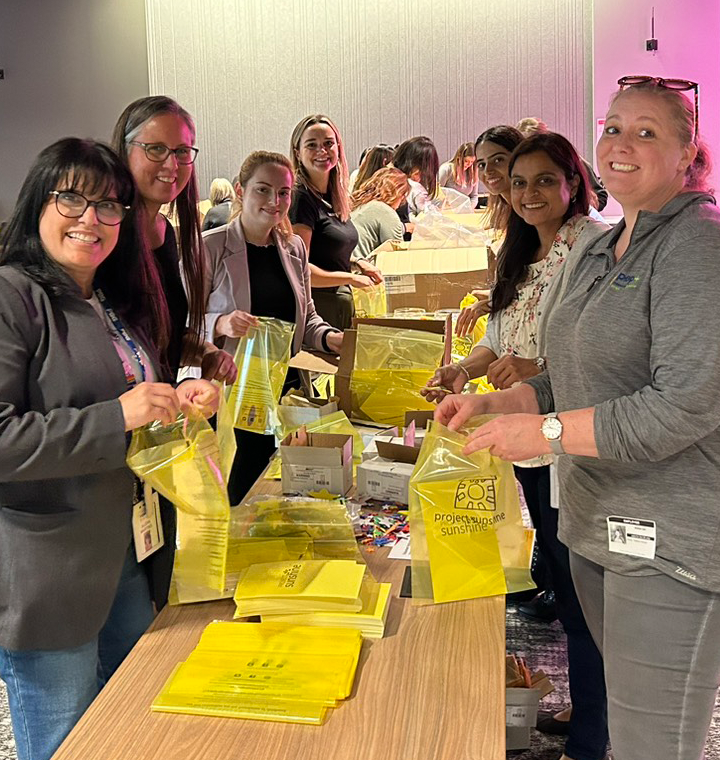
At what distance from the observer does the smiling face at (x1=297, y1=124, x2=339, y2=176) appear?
3602 mm

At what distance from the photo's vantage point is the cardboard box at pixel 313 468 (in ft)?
7.13

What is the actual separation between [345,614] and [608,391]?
585 millimetres

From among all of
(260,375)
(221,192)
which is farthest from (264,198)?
(221,192)

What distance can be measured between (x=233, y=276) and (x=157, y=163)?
720 millimetres

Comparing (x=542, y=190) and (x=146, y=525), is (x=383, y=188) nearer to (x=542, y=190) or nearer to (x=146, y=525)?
(x=542, y=190)

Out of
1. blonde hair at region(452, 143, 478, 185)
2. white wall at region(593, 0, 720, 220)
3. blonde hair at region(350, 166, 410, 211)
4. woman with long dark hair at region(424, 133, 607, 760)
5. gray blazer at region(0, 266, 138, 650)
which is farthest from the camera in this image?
white wall at region(593, 0, 720, 220)

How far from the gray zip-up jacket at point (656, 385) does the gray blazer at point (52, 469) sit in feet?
2.60

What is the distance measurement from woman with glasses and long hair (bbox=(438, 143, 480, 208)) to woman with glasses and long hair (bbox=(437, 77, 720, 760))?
457 cm

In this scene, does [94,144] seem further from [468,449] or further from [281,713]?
[281,713]

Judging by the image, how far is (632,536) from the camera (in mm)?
1397

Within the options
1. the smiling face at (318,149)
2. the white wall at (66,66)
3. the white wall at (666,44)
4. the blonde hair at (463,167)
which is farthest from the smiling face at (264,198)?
the white wall at (666,44)

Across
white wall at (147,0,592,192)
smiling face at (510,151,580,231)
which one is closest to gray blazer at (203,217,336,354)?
smiling face at (510,151,580,231)

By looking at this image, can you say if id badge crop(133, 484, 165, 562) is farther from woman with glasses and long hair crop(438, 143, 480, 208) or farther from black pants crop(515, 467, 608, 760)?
woman with glasses and long hair crop(438, 143, 480, 208)

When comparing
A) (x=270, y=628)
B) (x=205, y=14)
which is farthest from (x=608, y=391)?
(x=205, y=14)
